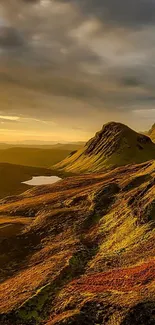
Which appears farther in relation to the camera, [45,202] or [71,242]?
[45,202]

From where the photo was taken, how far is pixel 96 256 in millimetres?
50375

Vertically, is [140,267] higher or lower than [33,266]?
higher

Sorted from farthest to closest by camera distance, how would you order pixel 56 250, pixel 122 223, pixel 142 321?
pixel 122 223 < pixel 56 250 < pixel 142 321

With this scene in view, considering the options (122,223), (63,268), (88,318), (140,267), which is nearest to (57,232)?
(122,223)

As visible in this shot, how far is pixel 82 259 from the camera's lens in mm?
49969

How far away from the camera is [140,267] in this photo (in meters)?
41.0

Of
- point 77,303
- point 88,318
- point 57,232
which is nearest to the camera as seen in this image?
point 88,318

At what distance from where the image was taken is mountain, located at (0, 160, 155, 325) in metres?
33.9

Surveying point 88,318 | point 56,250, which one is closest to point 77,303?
point 88,318

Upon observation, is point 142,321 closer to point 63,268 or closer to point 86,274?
point 86,274

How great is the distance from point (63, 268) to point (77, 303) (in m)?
10.6

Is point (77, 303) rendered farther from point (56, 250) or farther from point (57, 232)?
point (57, 232)

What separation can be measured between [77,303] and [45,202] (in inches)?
2013

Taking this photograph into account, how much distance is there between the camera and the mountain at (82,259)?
33.9 metres
